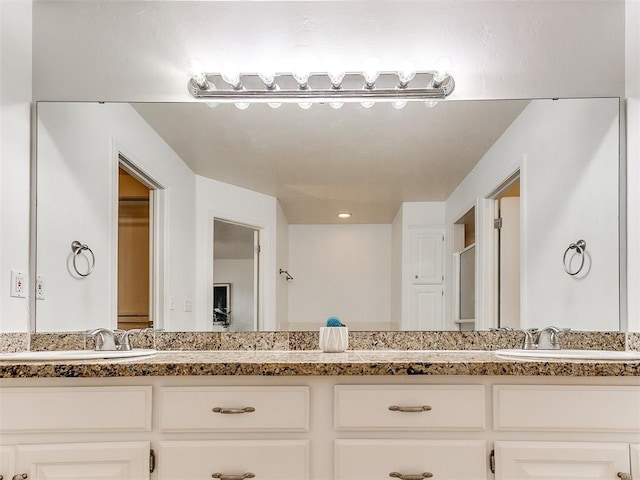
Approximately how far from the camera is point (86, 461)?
1.49 m

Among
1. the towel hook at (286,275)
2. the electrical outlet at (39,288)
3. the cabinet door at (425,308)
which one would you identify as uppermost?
the towel hook at (286,275)

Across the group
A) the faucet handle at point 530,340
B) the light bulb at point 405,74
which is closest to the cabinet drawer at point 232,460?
the faucet handle at point 530,340

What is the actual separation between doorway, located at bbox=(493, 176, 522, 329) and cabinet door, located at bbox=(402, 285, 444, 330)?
24cm

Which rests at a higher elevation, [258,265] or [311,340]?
[258,265]

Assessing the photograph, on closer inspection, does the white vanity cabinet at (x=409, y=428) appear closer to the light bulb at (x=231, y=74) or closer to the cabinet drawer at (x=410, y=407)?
the cabinet drawer at (x=410, y=407)

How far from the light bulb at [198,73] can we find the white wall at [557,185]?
118 centimetres

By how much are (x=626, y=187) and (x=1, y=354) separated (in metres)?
2.48

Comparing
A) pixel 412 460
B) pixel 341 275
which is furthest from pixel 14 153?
pixel 412 460

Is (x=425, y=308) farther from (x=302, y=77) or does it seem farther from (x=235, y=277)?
(x=302, y=77)

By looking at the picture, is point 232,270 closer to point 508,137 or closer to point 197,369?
point 197,369

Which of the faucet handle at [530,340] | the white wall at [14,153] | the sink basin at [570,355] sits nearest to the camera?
the sink basin at [570,355]

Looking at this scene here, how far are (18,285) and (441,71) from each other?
1873mm

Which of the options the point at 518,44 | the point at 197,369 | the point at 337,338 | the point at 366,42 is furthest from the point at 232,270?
the point at 518,44

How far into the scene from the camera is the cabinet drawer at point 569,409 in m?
1.50
